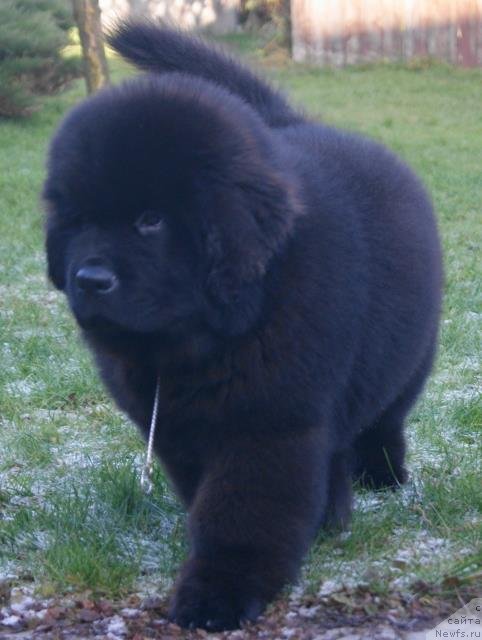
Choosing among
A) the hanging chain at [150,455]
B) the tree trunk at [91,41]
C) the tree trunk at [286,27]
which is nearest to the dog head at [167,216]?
the hanging chain at [150,455]

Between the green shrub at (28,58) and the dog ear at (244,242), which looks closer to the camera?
the dog ear at (244,242)

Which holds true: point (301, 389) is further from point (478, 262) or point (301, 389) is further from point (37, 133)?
point (37, 133)

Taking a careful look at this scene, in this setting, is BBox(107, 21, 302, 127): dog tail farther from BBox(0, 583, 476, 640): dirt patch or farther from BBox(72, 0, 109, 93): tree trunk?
BBox(72, 0, 109, 93): tree trunk

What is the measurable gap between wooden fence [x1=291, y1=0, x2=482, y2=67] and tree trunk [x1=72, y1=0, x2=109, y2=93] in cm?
787

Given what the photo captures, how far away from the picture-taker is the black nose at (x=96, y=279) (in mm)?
2660

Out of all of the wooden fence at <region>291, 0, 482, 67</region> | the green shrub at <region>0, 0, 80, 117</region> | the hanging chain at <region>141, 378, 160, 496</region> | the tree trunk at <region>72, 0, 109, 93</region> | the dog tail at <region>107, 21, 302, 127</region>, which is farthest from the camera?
the wooden fence at <region>291, 0, 482, 67</region>

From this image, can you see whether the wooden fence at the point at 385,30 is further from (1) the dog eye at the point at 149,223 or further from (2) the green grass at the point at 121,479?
(1) the dog eye at the point at 149,223

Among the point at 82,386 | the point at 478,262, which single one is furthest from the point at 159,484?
the point at 478,262

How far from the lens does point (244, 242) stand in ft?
8.99

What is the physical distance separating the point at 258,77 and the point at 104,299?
4.75ft

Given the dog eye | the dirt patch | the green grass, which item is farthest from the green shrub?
the dirt patch

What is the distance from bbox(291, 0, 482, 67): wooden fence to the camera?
16.3m

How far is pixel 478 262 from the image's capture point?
709cm

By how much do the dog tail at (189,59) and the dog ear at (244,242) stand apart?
0.98 m
